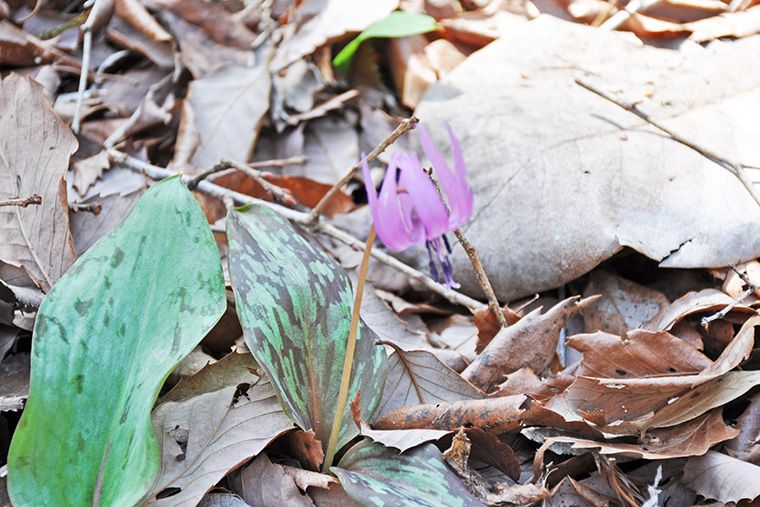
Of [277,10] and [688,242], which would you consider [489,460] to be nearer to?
[688,242]

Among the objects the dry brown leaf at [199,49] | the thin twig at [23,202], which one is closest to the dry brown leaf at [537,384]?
the thin twig at [23,202]

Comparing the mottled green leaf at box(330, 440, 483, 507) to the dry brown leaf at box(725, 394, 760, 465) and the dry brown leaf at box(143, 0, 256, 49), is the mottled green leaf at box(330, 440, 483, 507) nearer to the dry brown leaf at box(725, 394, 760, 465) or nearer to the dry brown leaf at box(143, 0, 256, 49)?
the dry brown leaf at box(725, 394, 760, 465)

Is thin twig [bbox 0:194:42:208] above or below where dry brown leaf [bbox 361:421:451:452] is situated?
above

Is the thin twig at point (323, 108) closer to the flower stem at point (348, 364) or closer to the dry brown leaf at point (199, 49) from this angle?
the dry brown leaf at point (199, 49)

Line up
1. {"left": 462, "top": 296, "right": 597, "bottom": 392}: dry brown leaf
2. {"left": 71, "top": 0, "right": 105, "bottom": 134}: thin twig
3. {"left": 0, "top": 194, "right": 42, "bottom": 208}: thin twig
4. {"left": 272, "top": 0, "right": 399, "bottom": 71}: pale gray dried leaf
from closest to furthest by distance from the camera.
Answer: {"left": 0, "top": 194, "right": 42, "bottom": 208}: thin twig
{"left": 462, "top": 296, "right": 597, "bottom": 392}: dry brown leaf
{"left": 71, "top": 0, "right": 105, "bottom": 134}: thin twig
{"left": 272, "top": 0, "right": 399, "bottom": 71}: pale gray dried leaf

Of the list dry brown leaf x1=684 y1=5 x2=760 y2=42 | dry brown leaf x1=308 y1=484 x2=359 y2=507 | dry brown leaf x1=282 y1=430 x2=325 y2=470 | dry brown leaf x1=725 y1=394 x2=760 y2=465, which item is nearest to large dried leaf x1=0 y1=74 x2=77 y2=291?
dry brown leaf x1=282 y1=430 x2=325 y2=470

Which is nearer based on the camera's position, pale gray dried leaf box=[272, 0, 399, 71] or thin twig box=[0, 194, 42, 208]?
thin twig box=[0, 194, 42, 208]
